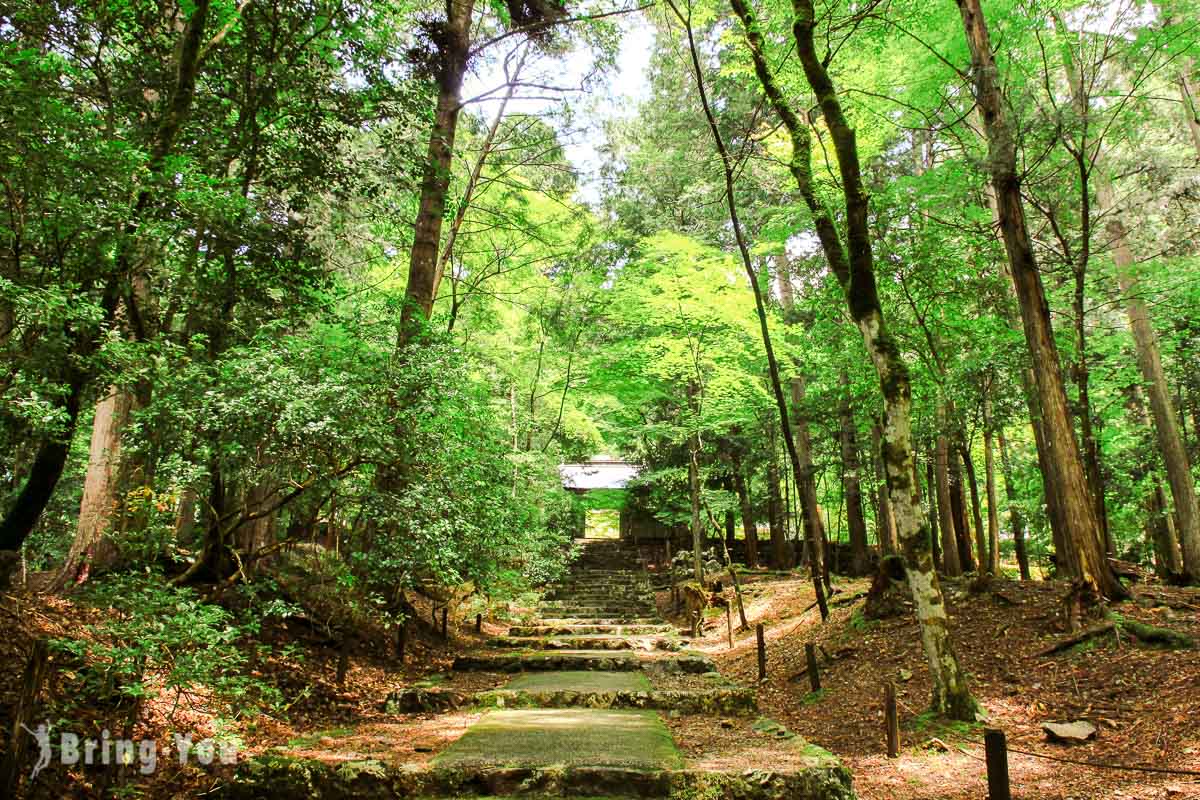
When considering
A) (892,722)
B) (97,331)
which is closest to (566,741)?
(892,722)

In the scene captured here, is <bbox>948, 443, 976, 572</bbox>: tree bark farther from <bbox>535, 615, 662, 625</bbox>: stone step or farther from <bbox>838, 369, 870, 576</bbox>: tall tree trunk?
<bbox>535, 615, 662, 625</bbox>: stone step

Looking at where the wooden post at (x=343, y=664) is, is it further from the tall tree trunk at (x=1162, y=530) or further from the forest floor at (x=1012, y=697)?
the tall tree trunk at (x=1162, y=530)

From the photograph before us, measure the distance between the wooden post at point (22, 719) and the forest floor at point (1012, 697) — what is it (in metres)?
4.47

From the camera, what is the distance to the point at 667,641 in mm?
10984

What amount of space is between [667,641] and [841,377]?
5936mm

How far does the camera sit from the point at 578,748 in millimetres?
5031

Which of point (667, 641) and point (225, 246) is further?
point (667, 641)

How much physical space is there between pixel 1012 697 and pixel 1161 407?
30.0 feet

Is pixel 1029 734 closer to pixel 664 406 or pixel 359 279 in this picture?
pixel 359 279

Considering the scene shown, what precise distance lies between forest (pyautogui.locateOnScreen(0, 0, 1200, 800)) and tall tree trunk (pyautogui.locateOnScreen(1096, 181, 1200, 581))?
4.8 inches

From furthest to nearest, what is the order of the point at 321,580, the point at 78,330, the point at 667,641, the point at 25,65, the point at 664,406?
the point at 664,406 < the point at 667,641 < the point at 321,580 < the point at 78,330 < the point at 25,65

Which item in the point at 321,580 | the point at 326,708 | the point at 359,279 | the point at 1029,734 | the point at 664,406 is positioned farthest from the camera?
the point at 664,406

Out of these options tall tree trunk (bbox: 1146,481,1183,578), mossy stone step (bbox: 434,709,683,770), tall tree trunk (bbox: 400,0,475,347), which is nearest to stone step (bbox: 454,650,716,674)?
mossy stone step (bbox: 434,709,683,770)

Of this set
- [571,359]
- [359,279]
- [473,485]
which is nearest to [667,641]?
[473,485]
